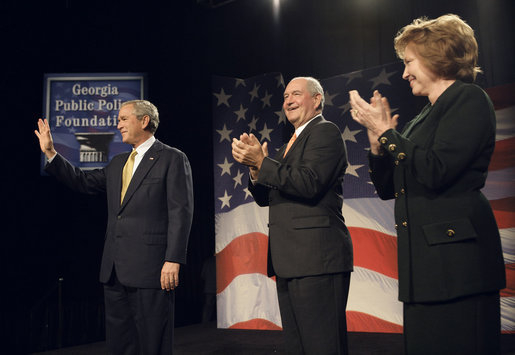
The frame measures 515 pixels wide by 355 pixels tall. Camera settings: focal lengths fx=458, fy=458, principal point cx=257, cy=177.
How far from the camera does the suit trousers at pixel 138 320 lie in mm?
2004

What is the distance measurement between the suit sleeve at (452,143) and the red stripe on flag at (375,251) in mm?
2535

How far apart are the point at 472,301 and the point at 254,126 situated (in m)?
3.30

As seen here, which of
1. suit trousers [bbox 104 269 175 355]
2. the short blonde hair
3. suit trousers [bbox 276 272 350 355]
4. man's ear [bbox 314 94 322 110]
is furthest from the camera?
suit trousers [bbox 104 269 175 355]

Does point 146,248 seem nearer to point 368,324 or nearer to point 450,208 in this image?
point 450,208

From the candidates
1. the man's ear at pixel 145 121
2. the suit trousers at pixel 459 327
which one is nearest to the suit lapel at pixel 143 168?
the man's ear at pixel 145 121

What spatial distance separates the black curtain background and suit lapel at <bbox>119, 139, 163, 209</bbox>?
2.57 metres

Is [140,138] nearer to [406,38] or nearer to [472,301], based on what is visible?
[406,38]

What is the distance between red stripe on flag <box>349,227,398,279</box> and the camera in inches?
141

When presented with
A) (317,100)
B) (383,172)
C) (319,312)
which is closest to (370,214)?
(317,100)

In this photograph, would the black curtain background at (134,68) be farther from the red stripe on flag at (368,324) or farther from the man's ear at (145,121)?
the man's ear at (145,121)

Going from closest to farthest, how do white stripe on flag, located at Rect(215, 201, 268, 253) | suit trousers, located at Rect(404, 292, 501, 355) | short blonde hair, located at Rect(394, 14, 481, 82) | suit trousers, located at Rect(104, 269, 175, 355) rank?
suit trousers, located at Rect(404, 292, 501, 355) → short blonde hair, located at Rect(394, 14, 481, 82) → suit trousers, located at Rect(104, 269, 175, 355) → white stripe on flag, located at Rect(215, 201, 268, 253)

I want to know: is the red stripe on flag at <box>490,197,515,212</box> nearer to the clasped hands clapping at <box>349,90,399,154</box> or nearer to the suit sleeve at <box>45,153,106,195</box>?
the clasped hands clapping at <box>349,90,399,154</box>

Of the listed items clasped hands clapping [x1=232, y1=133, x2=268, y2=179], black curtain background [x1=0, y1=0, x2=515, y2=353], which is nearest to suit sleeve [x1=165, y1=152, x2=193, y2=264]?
clasped hands clapping [x1=232, y1=133, x2=268, y2=179]

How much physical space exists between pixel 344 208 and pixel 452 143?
2712 millimetres
